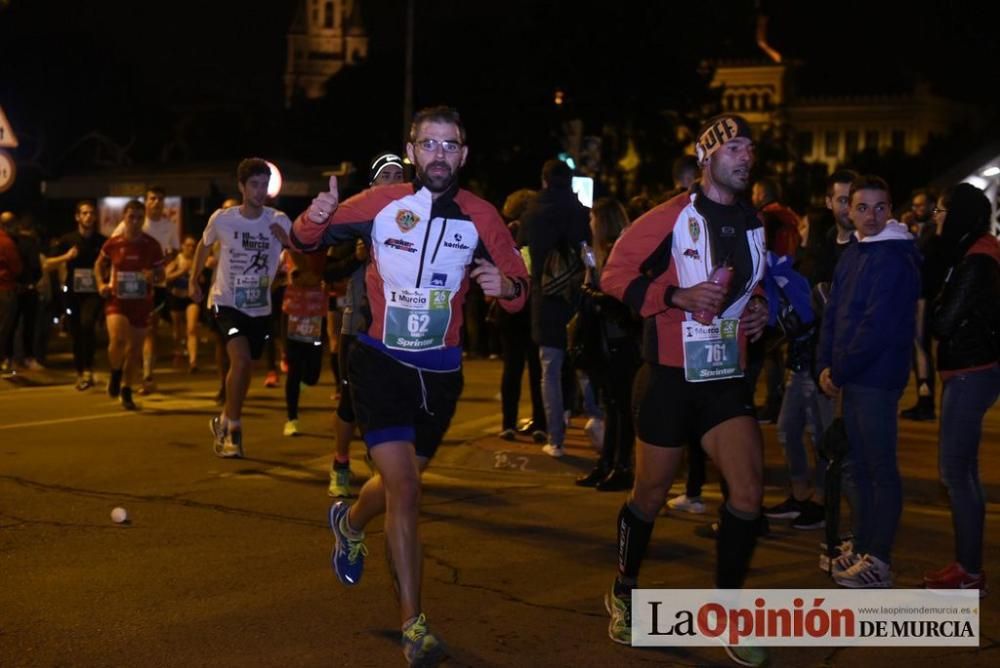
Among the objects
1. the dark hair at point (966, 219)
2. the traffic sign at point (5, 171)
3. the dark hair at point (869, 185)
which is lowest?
the dark hair at point (966, 219)

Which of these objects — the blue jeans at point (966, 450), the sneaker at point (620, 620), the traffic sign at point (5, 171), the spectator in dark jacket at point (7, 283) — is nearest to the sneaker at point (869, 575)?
the blue jeans at point (966, 450)

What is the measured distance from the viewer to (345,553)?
22.5 ft

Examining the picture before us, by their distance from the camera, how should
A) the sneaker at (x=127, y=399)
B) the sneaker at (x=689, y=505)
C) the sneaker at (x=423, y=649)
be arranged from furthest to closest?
the sneaker at (x=127, y=399) < the sneaker at (x=689, y=505) < the sneaker at (x=423, y=649)

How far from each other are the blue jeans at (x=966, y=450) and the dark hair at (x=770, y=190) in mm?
3173

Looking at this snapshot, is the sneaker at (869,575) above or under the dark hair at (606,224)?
under

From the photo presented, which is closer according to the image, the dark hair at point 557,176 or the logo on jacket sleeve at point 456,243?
the logo on jacket sleeve at point 456,243

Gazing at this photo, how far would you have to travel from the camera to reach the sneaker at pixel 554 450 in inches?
446

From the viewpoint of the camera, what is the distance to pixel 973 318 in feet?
23.6

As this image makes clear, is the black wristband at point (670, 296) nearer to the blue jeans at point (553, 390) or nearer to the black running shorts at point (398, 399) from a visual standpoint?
the black running shorts at point (398, 399)

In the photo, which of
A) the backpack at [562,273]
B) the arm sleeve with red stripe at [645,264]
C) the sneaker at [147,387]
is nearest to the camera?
the arm sleeve with red stripe at [645,264]

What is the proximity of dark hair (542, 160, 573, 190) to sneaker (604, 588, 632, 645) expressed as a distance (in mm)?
5429

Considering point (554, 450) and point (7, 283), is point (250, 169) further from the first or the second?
point (7, 283)

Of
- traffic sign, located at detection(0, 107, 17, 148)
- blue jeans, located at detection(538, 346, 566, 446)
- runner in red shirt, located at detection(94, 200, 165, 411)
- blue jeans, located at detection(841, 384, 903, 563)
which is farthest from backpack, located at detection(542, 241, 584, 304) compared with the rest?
traffic sign, located at detection(0, 107, 17, 148)

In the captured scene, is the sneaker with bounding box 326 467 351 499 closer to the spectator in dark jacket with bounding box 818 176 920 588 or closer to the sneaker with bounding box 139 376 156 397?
the spectator in dark jacket with bounding box 818 176 920 588
